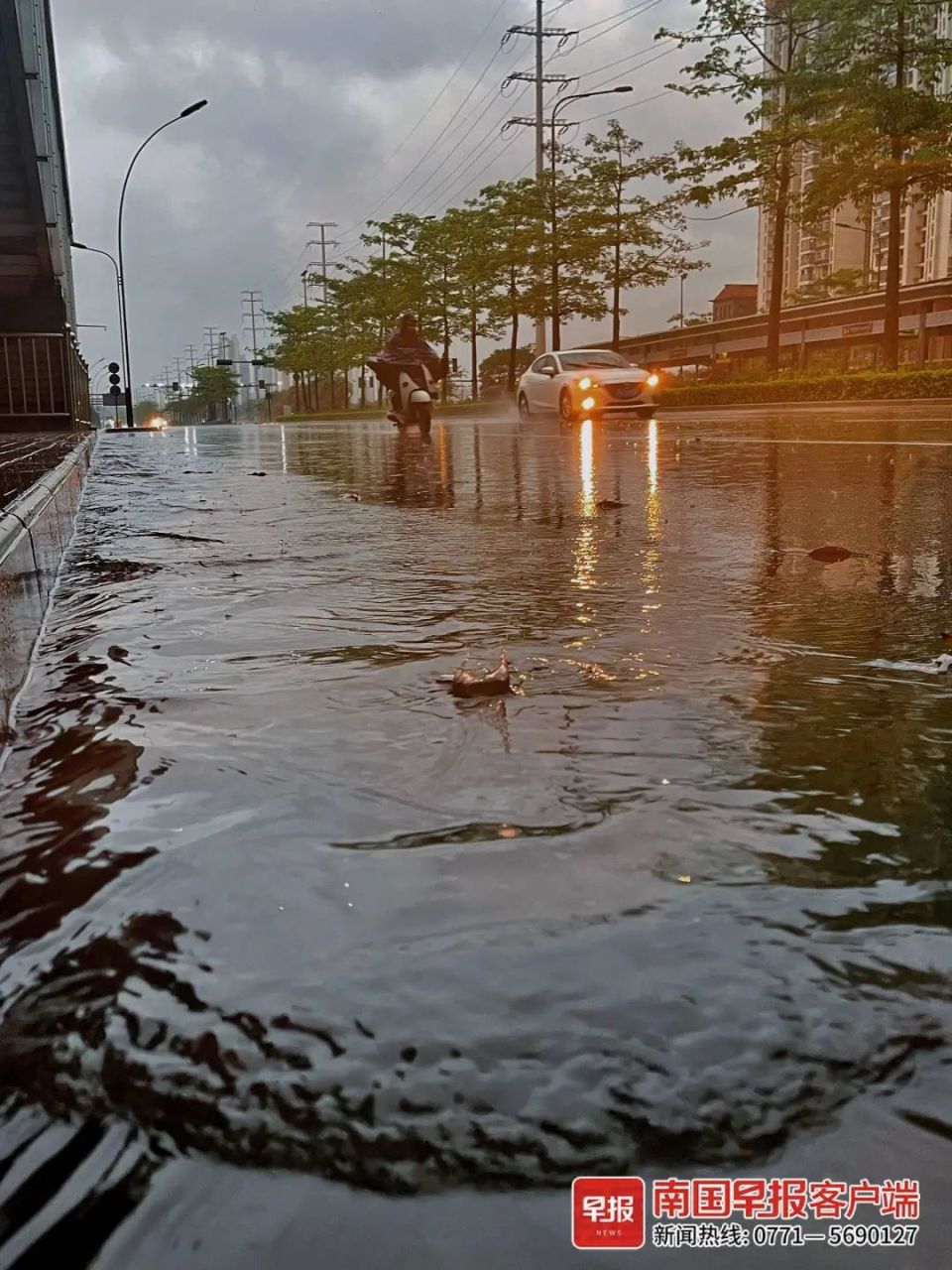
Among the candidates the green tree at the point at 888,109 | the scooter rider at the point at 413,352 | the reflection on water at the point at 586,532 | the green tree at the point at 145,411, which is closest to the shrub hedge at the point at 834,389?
the green tree at the point at 888,109

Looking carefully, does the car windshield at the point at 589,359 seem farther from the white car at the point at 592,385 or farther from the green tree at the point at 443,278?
the green tree at the point at 443,278

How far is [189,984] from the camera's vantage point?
115 centimetres

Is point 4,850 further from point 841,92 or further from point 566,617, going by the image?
point 841,92

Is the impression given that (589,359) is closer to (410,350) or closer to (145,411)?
(410,350)

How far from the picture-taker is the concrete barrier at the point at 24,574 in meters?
2.39

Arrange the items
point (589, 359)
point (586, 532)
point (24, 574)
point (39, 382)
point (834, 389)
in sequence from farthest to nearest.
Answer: point (834, 389) → point (589, 359) → point (39, 382) → point (586, 532) → point (24, 574)

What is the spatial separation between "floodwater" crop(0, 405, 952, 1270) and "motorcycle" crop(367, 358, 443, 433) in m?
16.4

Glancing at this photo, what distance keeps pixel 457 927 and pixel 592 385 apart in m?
21.1

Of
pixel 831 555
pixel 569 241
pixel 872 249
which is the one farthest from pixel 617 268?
pixel 872 249

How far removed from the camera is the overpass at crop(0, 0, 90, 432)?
12.8 metres

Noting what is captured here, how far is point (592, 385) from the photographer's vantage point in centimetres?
2172

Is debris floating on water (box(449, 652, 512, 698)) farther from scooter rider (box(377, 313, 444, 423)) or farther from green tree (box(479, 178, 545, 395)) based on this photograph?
green tree (box(479, 178, 545, 395))

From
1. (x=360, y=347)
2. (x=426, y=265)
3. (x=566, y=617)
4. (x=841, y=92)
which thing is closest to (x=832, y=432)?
(x=566, y=617)

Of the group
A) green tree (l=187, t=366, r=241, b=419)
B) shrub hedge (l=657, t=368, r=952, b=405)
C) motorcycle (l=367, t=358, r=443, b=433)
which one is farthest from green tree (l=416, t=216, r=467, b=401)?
green tree (l=187, t=366, r=241, b=419)
